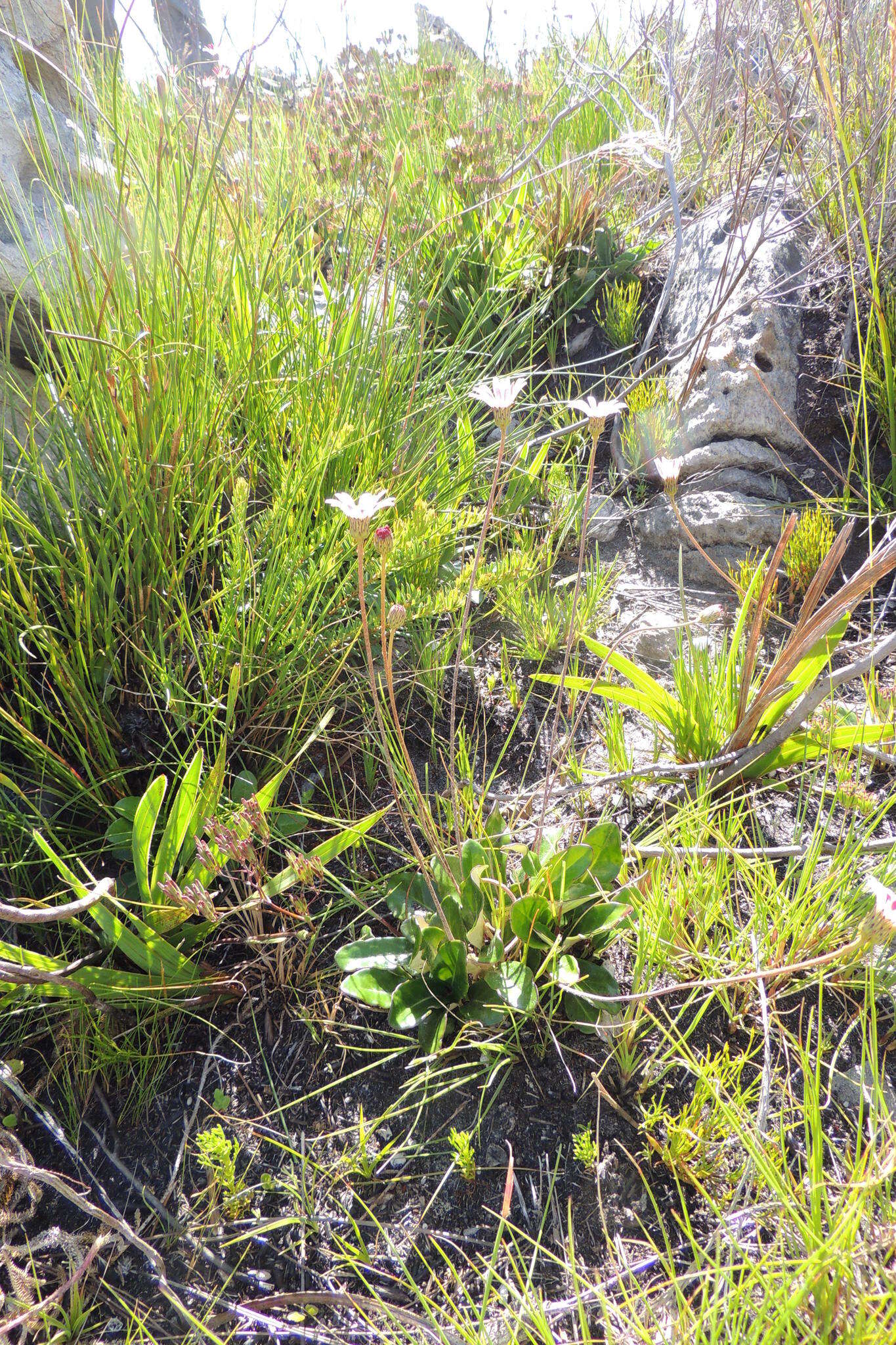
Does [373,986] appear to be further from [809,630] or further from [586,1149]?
[809,630]

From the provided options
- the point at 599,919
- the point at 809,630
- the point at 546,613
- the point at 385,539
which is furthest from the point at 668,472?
the point at 599,919

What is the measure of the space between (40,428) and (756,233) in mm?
2204

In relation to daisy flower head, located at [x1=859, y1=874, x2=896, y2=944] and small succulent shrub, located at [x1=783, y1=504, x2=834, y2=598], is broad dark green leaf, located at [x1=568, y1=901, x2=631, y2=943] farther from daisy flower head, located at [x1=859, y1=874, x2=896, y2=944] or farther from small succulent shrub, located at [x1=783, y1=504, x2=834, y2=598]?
small succulent shrub, located at [x1=783, y1=504, x2=834, y2=598]

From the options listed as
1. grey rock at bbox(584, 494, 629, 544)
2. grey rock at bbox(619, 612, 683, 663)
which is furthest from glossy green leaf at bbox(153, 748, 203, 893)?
grey rock at bbox(584, 494, 629, 544)

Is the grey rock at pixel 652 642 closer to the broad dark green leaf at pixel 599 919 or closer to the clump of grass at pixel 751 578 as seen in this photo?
the clump of grass at pixel 751 578

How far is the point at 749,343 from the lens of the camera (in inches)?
88.1

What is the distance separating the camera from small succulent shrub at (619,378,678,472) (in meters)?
2.23

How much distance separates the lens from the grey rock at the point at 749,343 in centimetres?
220

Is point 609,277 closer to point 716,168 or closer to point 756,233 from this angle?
point 756,233

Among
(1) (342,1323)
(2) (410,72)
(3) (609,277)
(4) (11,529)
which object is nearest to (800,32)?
(3) (609,277)

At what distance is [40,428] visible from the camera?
63.0 inches

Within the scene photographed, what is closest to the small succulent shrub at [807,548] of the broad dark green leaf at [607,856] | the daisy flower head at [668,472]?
the daisy flower head at [668,472]

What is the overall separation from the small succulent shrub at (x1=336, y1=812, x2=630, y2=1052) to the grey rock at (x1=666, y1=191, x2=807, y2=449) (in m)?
1.52

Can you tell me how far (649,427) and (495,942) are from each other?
64.9 inches
